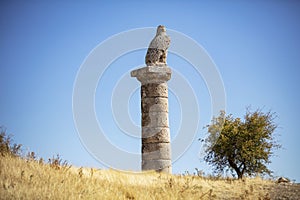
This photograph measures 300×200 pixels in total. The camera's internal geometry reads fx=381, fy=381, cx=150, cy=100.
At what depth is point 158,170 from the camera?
18203mm

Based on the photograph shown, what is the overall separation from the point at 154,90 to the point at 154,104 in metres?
0.71

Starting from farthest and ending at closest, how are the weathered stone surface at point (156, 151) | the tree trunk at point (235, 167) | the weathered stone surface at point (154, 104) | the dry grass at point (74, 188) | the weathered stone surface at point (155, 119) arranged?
the tree trunk at point (235, 167)
the weathered stone surface at point (154, 104)
the weathered stone surface at point (155, 119)
the weathered stone surface at point (156, 151)
the dry grass at point (74, 188)

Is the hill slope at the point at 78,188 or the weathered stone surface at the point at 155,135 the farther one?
the weathered stone surface at the point at 155,135

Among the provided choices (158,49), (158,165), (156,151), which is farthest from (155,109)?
(158,49)

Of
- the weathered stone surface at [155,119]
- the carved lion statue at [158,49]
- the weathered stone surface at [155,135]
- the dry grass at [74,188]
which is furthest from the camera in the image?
the carved lion statue at [158,49]

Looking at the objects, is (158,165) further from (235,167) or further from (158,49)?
(158,49)

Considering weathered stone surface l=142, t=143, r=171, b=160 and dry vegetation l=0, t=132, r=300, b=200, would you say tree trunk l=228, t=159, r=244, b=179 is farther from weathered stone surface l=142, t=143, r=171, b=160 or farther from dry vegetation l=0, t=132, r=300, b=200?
dry vegetation l=0, t=132, r=300, b=200

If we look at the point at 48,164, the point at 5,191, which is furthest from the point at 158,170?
the point at 5,191

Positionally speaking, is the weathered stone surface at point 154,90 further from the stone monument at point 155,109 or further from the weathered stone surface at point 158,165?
the weathered stone surface at point 158,165

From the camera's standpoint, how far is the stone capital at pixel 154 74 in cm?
1892

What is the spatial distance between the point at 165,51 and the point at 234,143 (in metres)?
6.15

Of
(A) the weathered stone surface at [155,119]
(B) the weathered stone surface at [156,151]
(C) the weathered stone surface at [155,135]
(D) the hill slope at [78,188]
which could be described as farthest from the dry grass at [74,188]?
(A) the weathered stone surface at [155,119]

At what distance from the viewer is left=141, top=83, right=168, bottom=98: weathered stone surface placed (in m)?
19.2

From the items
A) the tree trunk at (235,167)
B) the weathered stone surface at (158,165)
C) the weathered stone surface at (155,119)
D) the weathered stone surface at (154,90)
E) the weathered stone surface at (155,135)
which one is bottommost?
the weathered stone surface at (158,165)
